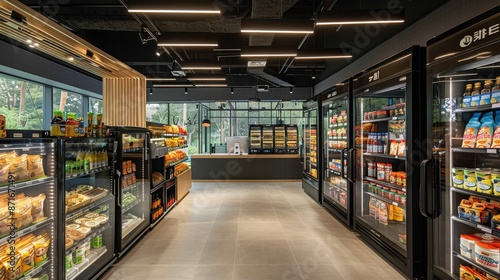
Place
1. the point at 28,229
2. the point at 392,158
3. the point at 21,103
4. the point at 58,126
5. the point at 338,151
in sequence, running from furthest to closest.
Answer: the point at 21,103
the point at 338,151
the point at 392,158
the point at 58,126
the point at 28,229

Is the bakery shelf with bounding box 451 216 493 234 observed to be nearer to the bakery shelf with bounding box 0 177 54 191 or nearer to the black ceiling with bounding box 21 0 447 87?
the black ceiling with bounding box 21 0 447 87

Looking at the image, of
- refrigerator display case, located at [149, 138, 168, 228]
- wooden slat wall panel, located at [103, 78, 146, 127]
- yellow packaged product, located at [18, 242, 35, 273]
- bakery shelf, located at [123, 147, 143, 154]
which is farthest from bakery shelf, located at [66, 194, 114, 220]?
wooden slat wall panel, located at [103, 78, 146, 127]

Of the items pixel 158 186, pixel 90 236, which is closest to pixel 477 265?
pixel 90 236

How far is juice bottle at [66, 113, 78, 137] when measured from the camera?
286 centimetres

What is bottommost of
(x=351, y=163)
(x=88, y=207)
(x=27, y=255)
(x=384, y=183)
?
(x=27, y=255)

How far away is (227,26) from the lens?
20.5 feet

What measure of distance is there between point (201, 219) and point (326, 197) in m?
2.81

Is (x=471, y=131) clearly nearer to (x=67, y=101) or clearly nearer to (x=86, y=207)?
(x=86, y=207)

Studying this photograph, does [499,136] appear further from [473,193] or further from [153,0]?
[153,0]

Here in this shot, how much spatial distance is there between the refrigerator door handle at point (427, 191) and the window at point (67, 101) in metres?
8.83

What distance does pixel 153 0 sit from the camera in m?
4.27

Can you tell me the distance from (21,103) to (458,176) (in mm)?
8681

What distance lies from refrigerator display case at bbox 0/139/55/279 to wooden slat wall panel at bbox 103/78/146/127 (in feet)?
9.02

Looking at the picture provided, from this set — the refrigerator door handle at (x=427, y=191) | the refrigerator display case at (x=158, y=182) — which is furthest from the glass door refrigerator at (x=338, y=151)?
the refrigerator display case at (x=158, y=182)
